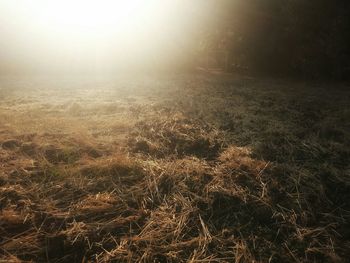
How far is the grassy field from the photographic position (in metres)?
2.98

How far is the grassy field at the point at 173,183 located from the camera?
9.78ft

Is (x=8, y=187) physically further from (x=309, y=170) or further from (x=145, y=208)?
(x=309, y=170)

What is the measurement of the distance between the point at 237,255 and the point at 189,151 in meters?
2.20

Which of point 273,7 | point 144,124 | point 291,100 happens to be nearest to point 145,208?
point 144,124

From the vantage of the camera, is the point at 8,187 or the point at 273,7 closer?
the point at 8,187

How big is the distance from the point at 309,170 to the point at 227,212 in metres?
1.50

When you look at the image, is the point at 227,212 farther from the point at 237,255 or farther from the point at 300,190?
the point at 300,190

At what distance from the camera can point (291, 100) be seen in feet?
27.3

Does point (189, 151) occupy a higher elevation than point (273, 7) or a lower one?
lower

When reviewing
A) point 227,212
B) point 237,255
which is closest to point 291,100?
point 227,212

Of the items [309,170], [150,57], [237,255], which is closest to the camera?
[237,255]

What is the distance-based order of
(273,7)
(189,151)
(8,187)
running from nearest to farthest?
(8,187)
(189,151)
(273,7)

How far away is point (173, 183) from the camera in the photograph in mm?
3982

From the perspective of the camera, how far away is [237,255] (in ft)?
9.46
